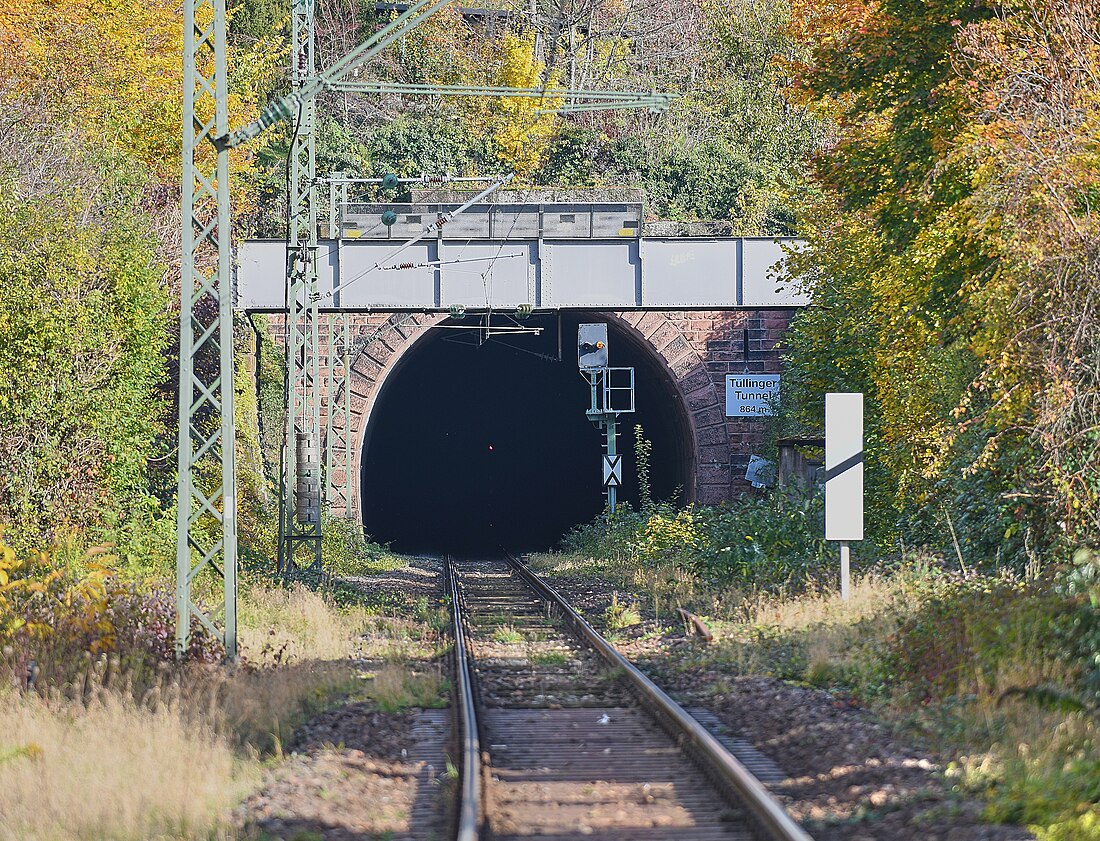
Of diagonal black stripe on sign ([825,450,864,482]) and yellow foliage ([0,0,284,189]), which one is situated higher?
yellow foliage ([0,0,284,189])

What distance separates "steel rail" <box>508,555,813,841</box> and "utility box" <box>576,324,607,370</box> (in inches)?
716

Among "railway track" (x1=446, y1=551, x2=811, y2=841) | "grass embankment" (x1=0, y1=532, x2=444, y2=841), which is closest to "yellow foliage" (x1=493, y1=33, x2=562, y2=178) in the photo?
"grass embankment" (x1=0, y1=532, x2=444, y2=841)

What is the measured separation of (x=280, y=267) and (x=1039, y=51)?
21.0 metres

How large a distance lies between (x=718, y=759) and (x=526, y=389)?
145 ft

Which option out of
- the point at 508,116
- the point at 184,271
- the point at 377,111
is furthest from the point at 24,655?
the point at 377,111

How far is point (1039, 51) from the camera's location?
13.9 m

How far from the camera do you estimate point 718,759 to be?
8.24 m

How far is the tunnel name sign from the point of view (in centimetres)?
3494

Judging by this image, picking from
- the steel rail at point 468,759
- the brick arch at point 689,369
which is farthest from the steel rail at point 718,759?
the brick arch at point 689,369

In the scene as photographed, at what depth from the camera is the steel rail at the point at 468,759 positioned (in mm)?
6922

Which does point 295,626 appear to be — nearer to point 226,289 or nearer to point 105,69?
point 226,289

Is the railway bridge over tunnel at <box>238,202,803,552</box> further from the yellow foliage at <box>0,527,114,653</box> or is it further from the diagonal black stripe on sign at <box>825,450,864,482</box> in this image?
the yellow foliage at <box>0,527,114,653</box>

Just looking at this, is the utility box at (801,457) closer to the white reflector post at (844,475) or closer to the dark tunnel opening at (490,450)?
the white reflector post at (844,475)

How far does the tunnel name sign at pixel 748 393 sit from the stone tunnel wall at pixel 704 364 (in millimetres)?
160
